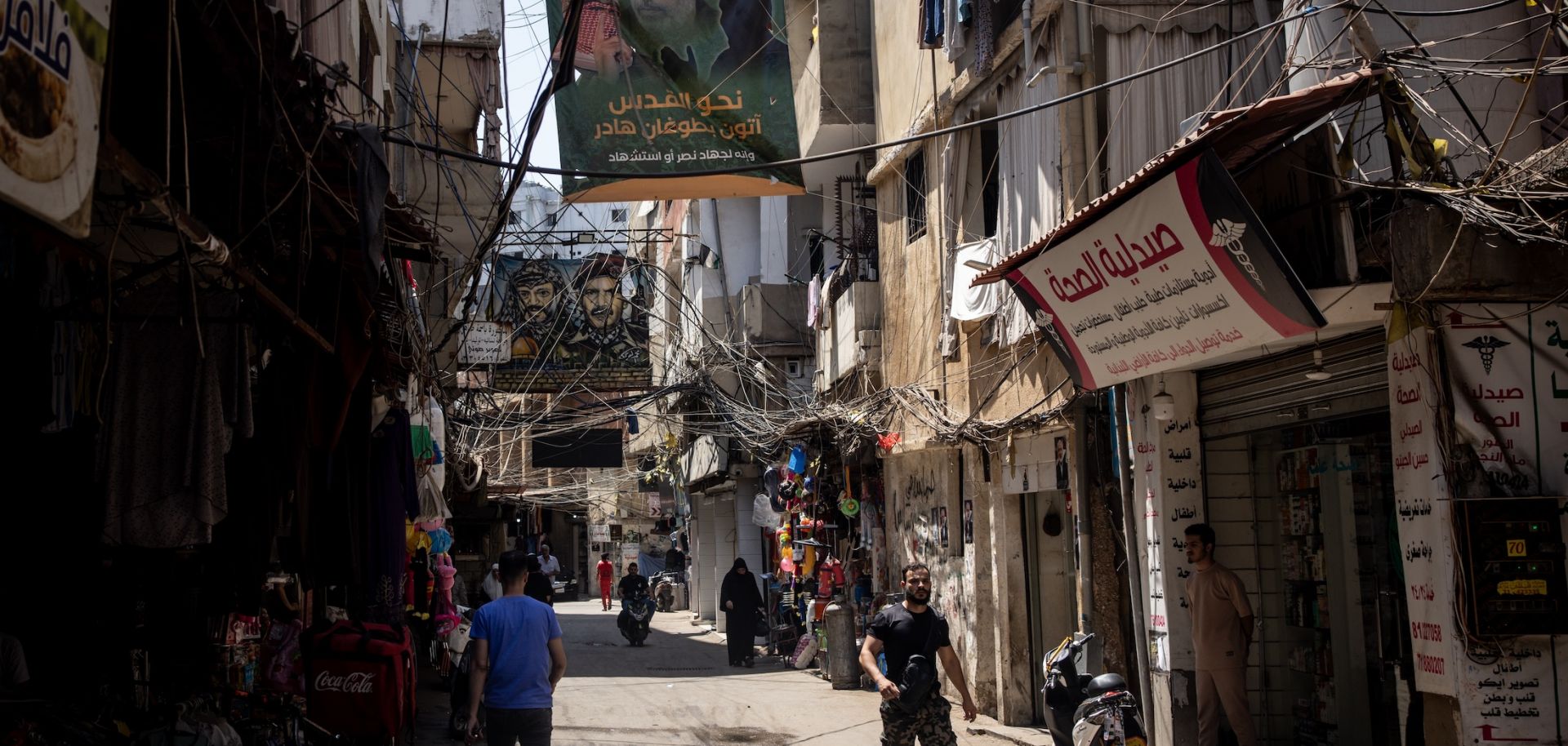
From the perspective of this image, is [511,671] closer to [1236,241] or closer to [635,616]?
[1236,241]

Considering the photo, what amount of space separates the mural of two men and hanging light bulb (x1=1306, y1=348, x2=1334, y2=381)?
1505 centimetres

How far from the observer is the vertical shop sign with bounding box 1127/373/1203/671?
32.7ft

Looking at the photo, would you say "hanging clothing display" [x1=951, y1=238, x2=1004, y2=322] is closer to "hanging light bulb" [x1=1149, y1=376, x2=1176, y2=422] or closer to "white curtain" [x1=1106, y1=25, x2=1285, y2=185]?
"white curtain" [x1=1106, y1=25, x2=1285, y2=185]

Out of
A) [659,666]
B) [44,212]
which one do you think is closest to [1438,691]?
[44,212]

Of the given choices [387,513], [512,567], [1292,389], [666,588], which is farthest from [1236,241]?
[666,588]

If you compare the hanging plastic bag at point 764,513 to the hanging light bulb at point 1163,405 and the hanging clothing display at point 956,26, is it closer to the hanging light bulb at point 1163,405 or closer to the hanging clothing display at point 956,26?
the hanging clothing display at point 956,26

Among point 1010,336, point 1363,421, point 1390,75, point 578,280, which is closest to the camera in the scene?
point 1390,75

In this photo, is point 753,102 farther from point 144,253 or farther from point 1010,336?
point 144,253

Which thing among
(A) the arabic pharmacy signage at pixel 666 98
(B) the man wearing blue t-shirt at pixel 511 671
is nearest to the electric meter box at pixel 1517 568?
(B) the man wearing blue t-shirt at pixel 511 671

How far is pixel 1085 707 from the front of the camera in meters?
8.45

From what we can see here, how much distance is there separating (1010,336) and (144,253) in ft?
27.0

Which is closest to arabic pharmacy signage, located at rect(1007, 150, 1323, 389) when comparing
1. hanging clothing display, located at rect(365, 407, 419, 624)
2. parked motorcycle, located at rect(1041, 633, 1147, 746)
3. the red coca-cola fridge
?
parked motorcycle, located at rect(1041, 633, 1147, 746)

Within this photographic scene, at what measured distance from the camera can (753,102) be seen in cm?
1185

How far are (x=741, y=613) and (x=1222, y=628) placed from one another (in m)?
12.7
